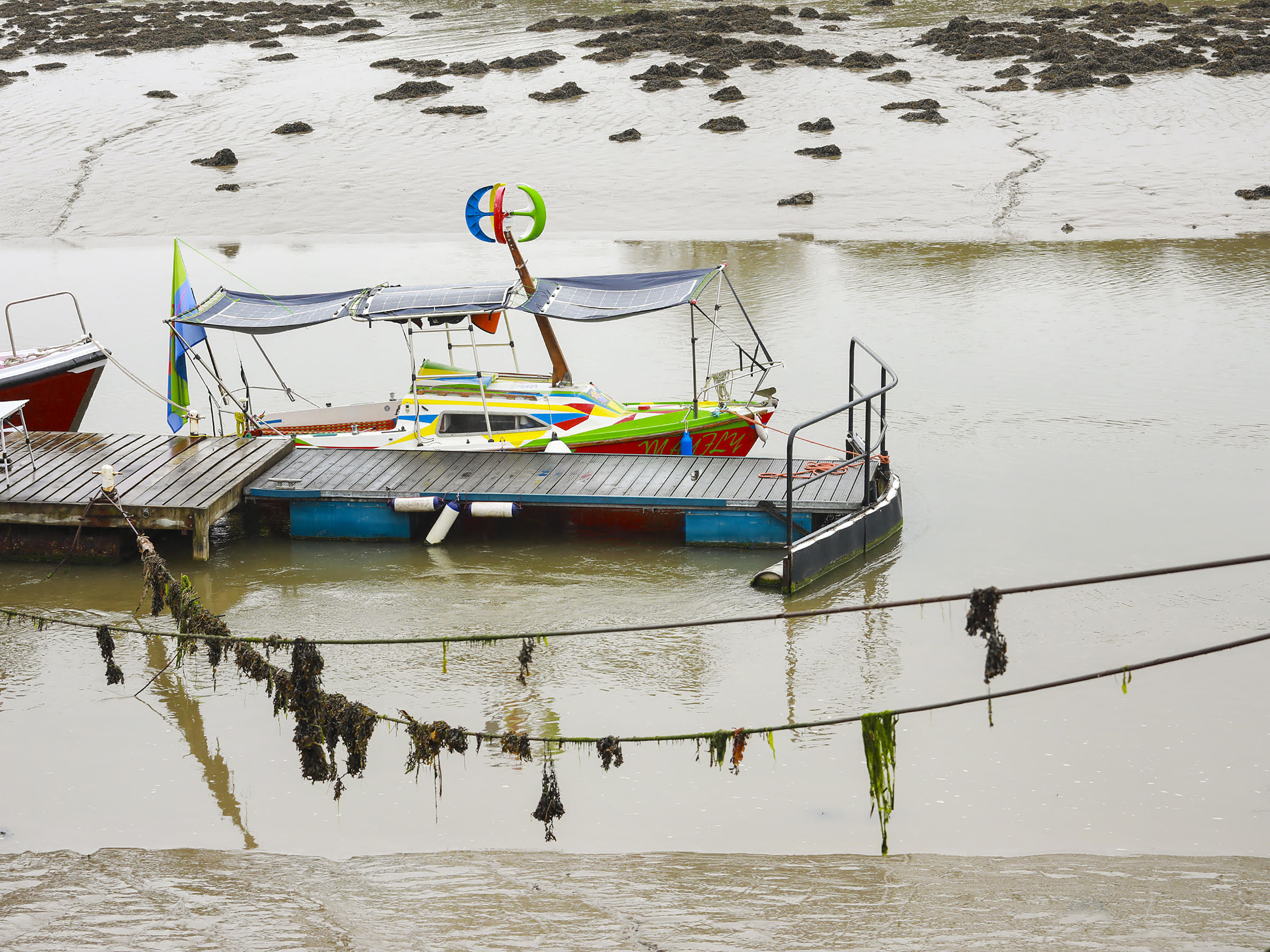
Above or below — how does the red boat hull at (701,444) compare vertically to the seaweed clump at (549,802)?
below

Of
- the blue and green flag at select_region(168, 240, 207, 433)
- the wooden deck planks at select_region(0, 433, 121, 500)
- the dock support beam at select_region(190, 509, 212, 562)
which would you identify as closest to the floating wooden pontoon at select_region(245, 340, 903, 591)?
the dock support beam at select_region(190, 509, 212, 562)

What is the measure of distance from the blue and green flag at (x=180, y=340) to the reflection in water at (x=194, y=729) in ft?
15.5

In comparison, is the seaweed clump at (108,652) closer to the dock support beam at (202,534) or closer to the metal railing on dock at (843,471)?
the dock support beam at (202,534)

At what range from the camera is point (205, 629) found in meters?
9.03

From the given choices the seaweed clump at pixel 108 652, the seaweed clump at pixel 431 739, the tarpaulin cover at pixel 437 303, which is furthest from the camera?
the tarpaulin cover at pixel 437 303

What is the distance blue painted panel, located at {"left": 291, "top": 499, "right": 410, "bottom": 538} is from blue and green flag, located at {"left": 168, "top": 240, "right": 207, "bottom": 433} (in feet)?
8.61

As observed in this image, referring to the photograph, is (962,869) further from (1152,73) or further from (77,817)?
(1152,73)

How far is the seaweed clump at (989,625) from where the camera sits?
7.04m

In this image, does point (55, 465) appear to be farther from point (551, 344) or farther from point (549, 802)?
point (549, 802)

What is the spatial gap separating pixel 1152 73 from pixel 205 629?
1348 inches

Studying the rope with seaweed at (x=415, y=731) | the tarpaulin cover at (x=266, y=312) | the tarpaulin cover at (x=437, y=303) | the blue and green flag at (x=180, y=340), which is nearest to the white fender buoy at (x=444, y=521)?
the tarpaulin cover at (x=437, y=303)

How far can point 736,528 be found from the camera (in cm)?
1338

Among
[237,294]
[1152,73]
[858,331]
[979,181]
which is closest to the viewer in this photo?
[237,294]

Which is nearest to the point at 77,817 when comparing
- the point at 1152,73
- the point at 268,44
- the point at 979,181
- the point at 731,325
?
the point at 731,325
